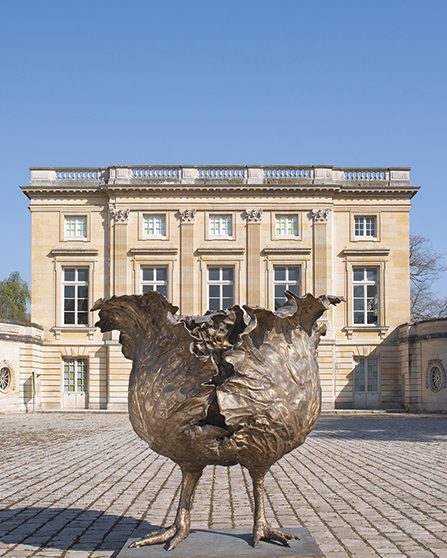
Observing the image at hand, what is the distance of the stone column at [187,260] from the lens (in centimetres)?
4041

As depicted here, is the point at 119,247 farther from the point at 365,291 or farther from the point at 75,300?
the point at 365,291

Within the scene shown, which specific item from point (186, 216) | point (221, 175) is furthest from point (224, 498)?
point (221, 175)

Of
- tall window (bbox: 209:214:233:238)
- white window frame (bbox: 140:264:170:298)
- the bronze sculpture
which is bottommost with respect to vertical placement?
the bronze sculpture

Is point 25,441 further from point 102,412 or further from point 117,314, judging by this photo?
point 102,412

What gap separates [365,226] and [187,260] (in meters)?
8.40

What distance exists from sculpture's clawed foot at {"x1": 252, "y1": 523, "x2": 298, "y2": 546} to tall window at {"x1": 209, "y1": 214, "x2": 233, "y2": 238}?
117 feet

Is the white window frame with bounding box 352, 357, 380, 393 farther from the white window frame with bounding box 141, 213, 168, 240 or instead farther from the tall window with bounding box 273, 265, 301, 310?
the white window frame with bounding box 141, 213, 168, 240

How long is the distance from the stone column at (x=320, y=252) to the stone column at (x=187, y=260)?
557 centimetres

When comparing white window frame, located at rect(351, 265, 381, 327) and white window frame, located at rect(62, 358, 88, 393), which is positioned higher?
white window frame, located at rect(351, 265, 381, 327)

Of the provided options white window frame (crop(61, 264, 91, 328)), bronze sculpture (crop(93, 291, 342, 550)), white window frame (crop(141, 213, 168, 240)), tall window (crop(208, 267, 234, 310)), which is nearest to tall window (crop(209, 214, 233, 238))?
tall window (crop(208, 267, 234, 310))

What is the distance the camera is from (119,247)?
40781mm

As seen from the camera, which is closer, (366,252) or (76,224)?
(366,252)

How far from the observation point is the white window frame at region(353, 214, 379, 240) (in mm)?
41469

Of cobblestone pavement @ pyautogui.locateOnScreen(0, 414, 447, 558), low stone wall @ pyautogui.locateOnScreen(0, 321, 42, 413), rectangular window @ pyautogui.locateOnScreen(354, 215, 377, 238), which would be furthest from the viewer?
rectangular window @ pyautogui.locateOnScreen(354, 215, 377, 238)
